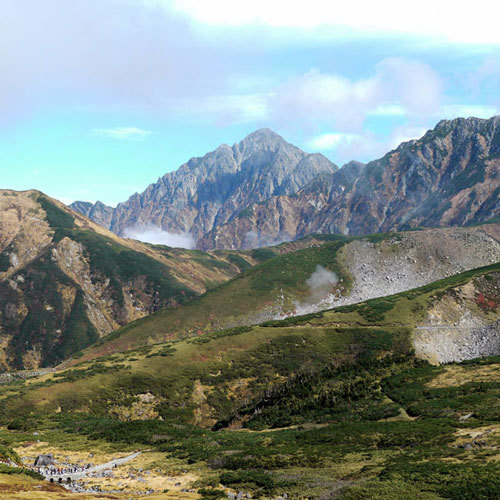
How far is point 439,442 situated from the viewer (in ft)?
186

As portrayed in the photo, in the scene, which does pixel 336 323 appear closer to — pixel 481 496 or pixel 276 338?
pixel 276 338

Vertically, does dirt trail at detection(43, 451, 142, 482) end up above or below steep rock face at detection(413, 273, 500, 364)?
below

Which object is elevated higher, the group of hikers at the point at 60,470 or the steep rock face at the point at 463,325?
the steep rock face at the point at 463,325

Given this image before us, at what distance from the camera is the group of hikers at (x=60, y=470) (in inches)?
2237

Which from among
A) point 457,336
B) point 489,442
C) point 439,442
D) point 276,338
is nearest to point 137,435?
point 439,442

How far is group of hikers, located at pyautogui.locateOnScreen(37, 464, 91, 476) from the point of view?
186ft

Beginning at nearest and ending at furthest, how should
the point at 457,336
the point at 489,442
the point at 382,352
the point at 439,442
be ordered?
the point at 489,442, the point at 439,442, the point at 382,352, the point at 457,336

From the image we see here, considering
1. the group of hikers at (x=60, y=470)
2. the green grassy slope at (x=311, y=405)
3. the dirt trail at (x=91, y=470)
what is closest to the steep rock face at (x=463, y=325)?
the green grassy slope at (x=311, y=405)

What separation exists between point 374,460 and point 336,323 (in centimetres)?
10827

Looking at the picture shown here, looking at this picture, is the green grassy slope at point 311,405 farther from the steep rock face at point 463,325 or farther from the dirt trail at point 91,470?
the dirt trail at point 91,470

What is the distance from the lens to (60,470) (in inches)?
2269

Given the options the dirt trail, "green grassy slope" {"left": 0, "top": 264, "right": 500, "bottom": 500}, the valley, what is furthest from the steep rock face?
the dirt trail

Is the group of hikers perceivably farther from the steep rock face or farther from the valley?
the steep rock face

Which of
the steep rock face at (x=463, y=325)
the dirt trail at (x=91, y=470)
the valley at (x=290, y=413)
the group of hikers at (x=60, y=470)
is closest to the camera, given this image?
the valley at (x=290, y=413)
